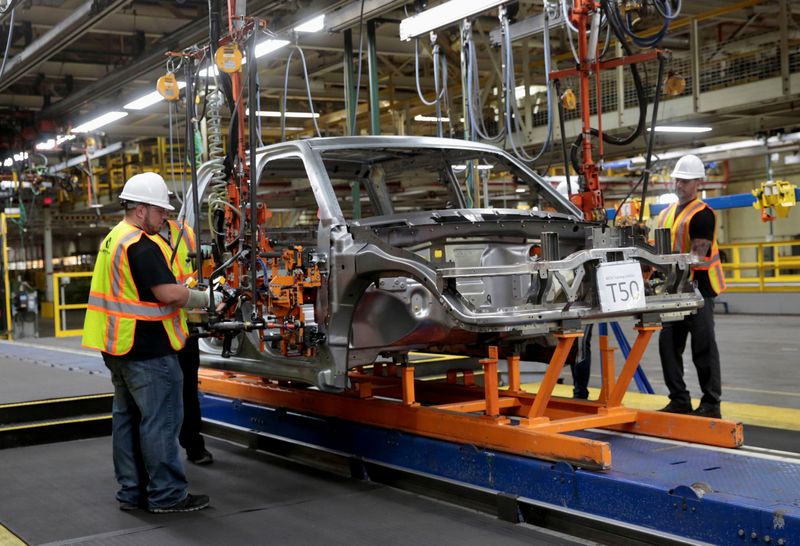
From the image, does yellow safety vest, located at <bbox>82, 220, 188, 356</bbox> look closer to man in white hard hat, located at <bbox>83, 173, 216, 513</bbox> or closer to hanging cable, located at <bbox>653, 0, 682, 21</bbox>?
man in white hard hat, located at <bbox>83, 173, 216, 513</bbox>

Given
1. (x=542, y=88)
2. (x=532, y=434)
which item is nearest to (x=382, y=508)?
(x=532, y=434)

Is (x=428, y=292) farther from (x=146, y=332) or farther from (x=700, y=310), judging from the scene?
(x=700, y=310)

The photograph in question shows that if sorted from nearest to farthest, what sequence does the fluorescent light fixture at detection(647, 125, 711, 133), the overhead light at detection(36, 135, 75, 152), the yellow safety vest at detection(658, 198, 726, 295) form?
1. the yellow safety vest at detection(658, 198, 726, 295)
2. the fluorescent light fixture at detection(647, 125, 711, 133)
3. the overhead light at detection(36, 135, 75, 152)

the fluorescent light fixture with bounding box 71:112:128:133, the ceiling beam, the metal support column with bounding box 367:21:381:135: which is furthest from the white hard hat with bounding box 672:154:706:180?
the fluorescent light fixture with bounding box 71:112:128:133

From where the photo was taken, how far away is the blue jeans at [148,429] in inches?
166

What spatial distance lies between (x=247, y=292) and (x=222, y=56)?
1327 mm

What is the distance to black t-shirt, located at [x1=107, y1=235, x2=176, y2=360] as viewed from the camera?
4152mm

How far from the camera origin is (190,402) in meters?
5.30

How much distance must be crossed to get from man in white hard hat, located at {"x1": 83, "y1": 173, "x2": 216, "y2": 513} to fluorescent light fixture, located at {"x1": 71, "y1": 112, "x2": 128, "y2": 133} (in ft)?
36.4

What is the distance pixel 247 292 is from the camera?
498 centimetres

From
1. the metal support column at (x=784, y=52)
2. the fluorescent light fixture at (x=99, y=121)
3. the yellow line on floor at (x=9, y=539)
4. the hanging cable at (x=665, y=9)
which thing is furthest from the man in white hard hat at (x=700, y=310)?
the fluorescent light fixture at (x=99, y=121)

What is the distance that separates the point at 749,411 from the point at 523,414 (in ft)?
5.97

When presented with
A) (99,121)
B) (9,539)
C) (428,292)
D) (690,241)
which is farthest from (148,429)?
(99,121)

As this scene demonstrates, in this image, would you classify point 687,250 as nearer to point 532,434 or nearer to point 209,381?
point 532,434
